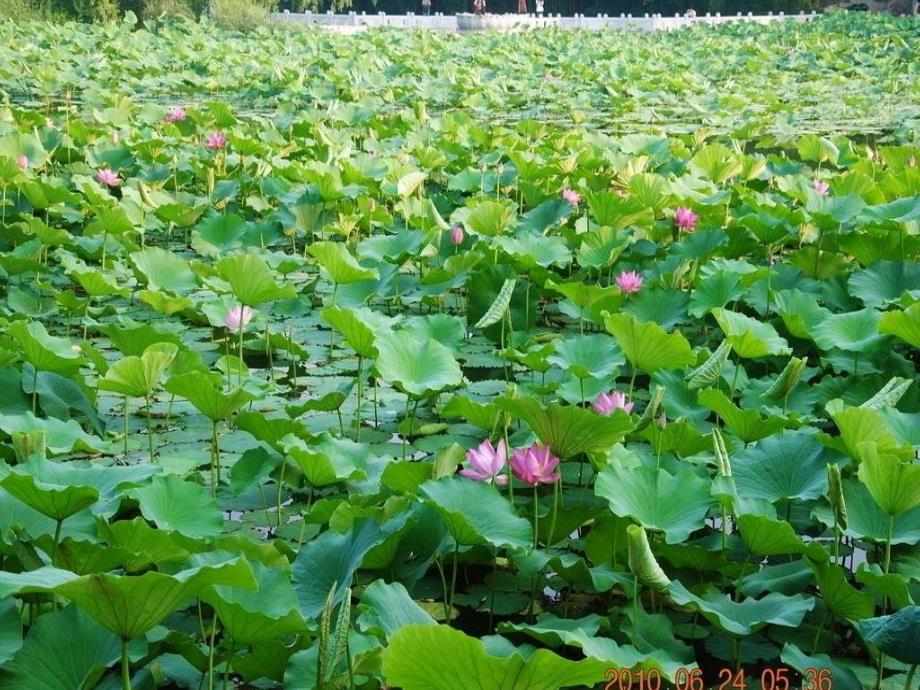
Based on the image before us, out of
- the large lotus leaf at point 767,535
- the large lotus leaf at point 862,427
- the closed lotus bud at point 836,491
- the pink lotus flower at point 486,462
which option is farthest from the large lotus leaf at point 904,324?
the pink lotus flower at point 486,462

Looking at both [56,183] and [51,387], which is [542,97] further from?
[51,387]

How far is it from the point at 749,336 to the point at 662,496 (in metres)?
0.67

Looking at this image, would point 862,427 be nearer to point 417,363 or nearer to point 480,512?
point 480,512

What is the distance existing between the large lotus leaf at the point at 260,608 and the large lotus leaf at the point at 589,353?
3.32 feet

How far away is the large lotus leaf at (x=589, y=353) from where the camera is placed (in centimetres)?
229

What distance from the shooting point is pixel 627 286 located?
2.88 meters

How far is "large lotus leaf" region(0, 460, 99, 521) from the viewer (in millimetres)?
1393

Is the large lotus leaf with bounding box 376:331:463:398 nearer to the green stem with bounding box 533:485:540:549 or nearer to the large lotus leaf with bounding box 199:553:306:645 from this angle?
the green stem with bounding box 533:485:540:549

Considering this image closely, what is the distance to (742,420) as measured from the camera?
1982 mm

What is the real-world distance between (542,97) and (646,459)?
8.44m

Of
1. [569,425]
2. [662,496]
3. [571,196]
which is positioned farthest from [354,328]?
[571,196]

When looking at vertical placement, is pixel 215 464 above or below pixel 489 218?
below

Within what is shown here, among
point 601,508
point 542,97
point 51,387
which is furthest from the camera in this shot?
point 542,97

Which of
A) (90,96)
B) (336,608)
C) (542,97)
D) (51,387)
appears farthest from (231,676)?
(542,97)
